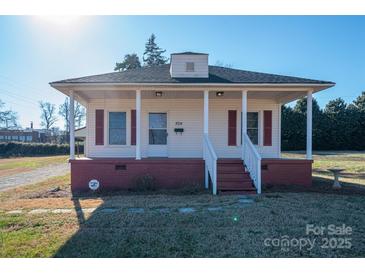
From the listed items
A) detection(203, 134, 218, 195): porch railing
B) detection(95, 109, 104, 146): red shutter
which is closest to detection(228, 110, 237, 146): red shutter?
detection(203, 134, 218, 195): porch railing

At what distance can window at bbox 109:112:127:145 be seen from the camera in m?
10.4

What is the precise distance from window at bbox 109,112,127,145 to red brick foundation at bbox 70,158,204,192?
205cm

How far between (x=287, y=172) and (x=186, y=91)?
165 inches

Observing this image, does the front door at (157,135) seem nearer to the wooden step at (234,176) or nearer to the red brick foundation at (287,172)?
the wooden step at (234,176)

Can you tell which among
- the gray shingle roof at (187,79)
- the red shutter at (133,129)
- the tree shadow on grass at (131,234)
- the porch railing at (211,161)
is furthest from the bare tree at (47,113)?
the tree shadow on grass at (131,234)

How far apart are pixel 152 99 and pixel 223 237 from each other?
7224 mm

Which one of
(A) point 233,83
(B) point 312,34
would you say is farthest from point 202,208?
(B) point 312,34

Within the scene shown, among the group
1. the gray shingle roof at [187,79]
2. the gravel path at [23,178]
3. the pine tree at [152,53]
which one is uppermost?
the pine tree at [152,53]

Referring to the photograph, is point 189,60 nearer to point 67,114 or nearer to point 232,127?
point 232,127

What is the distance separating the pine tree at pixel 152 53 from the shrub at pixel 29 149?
1710cm

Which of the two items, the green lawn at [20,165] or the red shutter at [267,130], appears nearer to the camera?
the red shutter at [267,130]

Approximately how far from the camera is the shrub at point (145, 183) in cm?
807

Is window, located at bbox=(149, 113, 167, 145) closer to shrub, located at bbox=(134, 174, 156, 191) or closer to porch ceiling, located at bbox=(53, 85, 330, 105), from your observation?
porch ceiling, located at bbox=(53, 85, 330, 105)
